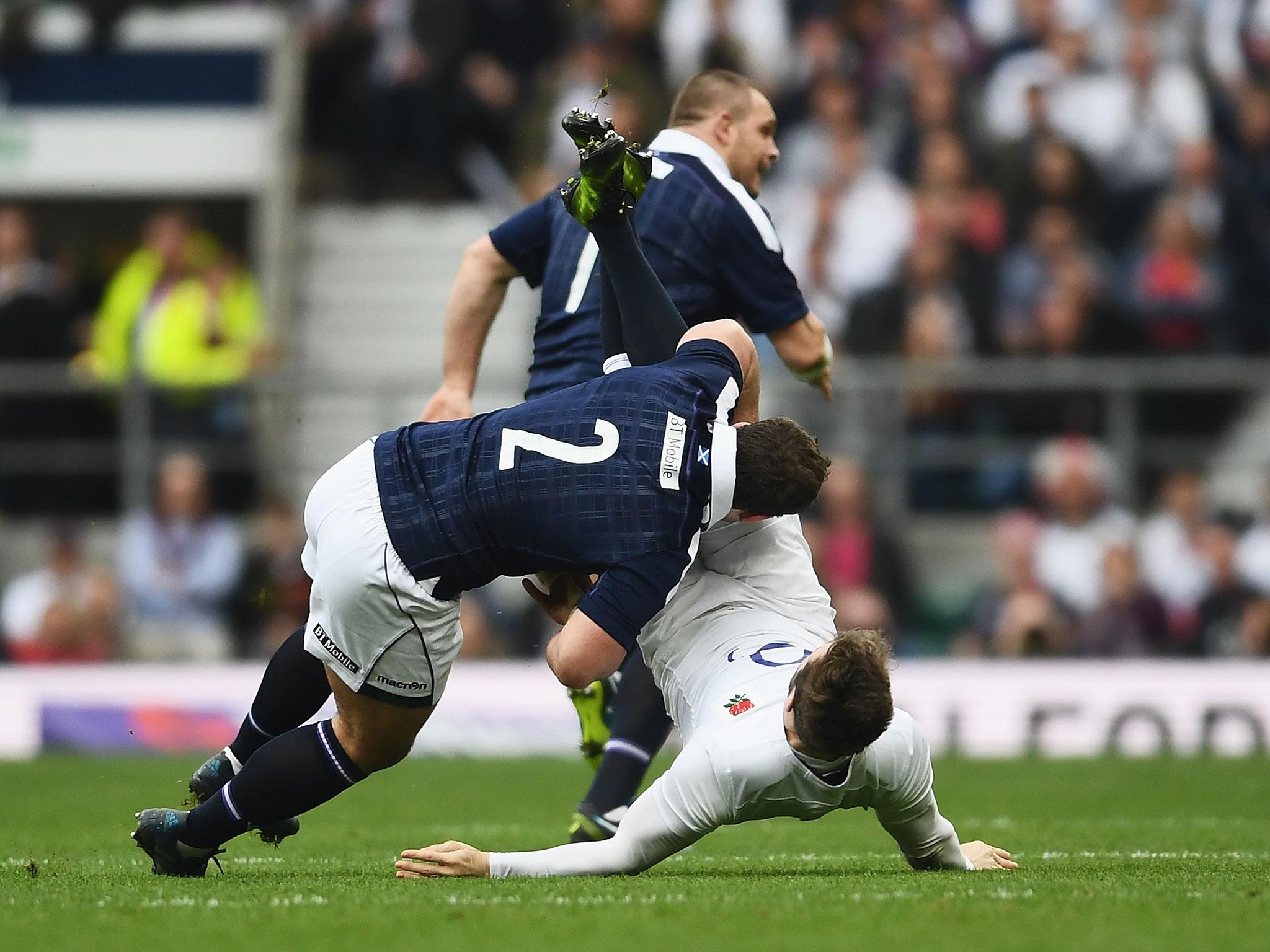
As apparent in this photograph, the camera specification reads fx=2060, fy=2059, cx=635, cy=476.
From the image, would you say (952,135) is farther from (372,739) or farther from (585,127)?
(372,739)

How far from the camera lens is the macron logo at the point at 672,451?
5500 millimetres

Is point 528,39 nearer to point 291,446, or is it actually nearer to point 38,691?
point 291,446

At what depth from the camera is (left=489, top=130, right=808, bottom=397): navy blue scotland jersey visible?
22.8ft

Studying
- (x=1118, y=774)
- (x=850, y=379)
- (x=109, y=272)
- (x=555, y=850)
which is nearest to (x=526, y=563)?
(x=555, y=850)

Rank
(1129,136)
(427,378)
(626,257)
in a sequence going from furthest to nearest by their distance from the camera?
(427,378)
(1129,136)
(626,257)

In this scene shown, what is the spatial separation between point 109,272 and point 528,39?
13.4 ft

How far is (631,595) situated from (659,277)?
5.79ft

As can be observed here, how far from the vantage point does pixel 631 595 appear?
543 centimetres

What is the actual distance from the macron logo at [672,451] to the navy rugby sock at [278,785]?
1.30 m

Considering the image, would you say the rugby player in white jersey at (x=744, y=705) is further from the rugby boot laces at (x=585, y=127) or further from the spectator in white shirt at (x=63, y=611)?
the spectator in white shirt at (x=63, y=611)

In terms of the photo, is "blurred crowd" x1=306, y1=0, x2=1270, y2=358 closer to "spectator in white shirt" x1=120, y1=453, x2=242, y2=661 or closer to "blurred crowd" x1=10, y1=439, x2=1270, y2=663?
"blurred crowd" x1=10, y1=439, x2=1270, y2=663

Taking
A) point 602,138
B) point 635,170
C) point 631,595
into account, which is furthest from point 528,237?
point 631,595

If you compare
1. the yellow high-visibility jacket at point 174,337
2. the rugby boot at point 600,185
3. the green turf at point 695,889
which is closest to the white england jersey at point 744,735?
the green turf at point 695,889

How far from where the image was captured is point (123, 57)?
1719 cm
